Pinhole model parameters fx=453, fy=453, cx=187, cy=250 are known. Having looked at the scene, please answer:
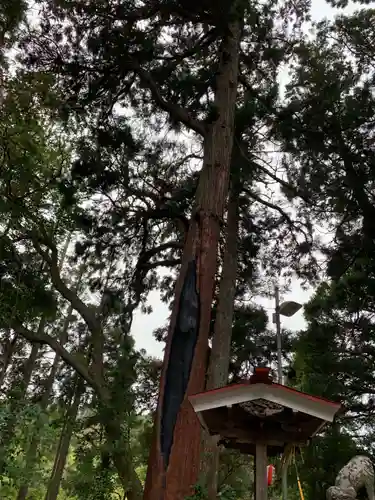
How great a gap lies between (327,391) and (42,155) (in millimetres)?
4984

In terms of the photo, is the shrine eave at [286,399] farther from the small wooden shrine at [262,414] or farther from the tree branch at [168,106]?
the tree branch at [168,106]

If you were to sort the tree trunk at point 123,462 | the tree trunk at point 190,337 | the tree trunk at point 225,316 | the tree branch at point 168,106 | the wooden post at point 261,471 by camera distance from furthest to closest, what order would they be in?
the tree trunk at point 225,316 < the tree branch at point 168,106 < the tree trunk at point 123,462 < the tree trunk at point 190,337 < the wooden post at point 261,471

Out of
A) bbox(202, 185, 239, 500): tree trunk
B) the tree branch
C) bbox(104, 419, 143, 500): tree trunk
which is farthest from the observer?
bbox(202, 185, 239, 500): tree trunk

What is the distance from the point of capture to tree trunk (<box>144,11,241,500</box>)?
3.28 meters

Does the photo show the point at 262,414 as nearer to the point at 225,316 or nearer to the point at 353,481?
the point at 353,481

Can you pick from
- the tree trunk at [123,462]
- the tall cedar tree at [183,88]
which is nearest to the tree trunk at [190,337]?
the tall cedar tree at [183,88]

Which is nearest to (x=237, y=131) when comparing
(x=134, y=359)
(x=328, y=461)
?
(x=134, y=359)

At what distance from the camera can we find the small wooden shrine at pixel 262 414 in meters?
2.65

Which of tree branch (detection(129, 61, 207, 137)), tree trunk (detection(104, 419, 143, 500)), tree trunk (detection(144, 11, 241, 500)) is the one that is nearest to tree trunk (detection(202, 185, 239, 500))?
tree trunk (detection(104, 419, 143, 500))

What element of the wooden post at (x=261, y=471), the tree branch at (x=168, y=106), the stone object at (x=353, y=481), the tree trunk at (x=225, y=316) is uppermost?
the tree branch at (x=168, y=106)

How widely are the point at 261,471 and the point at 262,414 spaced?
1.10 ft

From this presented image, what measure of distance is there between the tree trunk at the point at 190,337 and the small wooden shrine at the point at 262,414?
525 millimetres

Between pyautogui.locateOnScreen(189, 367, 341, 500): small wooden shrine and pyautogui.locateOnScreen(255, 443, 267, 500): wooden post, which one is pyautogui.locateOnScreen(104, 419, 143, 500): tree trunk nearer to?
pyautogui.locateOnScreen(189, 367, 341, 500): small wooden shrine

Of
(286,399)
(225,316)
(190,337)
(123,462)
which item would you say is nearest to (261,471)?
(286,399)
